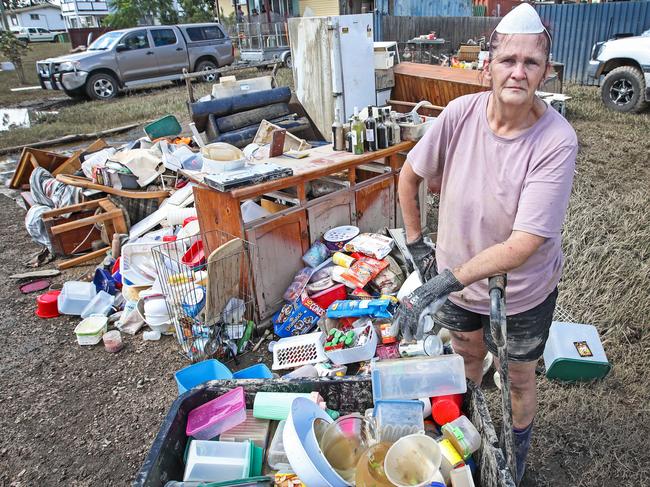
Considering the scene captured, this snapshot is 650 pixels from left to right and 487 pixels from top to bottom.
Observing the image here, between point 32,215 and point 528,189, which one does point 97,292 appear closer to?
point 32,215

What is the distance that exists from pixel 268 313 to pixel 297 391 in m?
1.93

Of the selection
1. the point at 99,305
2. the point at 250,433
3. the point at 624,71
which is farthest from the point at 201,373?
the point at 624,71

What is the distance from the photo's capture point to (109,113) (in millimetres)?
12031

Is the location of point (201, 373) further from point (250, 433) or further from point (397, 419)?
point (397, 419)

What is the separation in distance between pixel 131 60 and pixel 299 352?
1331cm

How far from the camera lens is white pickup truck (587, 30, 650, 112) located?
862cm

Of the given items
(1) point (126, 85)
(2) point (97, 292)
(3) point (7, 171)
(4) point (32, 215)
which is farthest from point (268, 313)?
(1) point (126, 85)

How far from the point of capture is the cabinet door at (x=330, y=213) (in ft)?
13.1

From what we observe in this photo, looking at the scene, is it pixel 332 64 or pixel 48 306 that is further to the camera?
pixel 332 64

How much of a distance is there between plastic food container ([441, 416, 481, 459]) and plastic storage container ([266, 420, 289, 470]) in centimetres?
62

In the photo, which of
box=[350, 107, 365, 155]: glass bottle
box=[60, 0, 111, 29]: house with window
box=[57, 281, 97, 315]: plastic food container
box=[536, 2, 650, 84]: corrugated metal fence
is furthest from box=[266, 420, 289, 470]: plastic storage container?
box=[60, 0, 111, 29]: house with window

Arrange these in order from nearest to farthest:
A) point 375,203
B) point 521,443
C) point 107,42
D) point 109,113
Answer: point 521,443 < point 375,203 < point 109,113 < point 107,42

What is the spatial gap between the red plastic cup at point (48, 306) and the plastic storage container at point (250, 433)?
3.21m

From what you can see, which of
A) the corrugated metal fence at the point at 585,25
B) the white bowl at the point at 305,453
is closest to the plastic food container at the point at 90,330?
the white bowl at the point at 305,453
